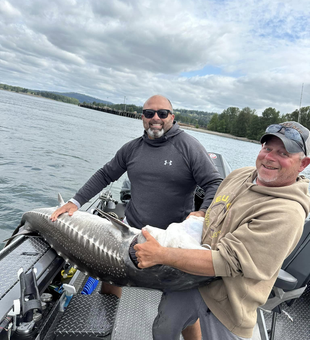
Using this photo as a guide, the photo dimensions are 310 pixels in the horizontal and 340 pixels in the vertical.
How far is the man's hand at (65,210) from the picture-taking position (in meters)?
2.65

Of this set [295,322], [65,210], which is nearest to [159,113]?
[65,210]

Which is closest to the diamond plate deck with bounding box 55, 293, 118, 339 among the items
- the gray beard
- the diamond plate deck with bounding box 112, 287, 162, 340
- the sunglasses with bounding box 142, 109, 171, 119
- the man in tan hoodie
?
the diamond plate deck with bounding box 112, 287, 162, 340

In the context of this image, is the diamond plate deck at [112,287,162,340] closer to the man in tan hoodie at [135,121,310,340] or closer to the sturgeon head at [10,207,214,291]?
the sturgeon head at [10,207,214,291]

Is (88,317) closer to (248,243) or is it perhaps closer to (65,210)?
(65,210)

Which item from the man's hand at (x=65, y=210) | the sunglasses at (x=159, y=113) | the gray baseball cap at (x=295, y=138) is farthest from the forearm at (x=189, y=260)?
the sunglasses at (x=159, y=113)

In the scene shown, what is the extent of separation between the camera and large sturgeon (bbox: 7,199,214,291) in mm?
1759

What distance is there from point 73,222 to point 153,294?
121cm

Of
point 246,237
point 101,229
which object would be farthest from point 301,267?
point 101,229

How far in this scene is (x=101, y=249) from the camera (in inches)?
87.5

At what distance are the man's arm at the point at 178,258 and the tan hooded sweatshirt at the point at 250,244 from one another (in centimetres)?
6

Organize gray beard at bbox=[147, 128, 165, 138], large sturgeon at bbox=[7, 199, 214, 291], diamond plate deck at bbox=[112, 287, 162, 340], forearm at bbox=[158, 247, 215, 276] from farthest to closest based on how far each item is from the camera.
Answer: gray beard at bbox=[147, 128, 165, 138] < diamond plate deck at bbox=[112, 287, 162, 340] < large sturgeon at bbox=[7, 199, 214, 291] < forearm at bbox=[158, 247, 215, 276]

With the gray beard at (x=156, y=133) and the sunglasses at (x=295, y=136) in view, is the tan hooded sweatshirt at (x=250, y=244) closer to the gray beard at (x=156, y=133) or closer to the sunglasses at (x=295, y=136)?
the sunglasses at (x=295, y=136)

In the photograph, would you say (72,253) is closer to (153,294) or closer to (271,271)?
(153,294)

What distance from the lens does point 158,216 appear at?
2766mm
